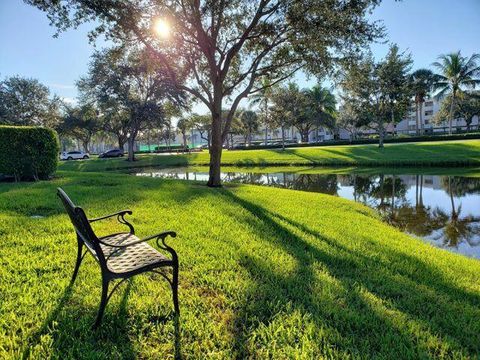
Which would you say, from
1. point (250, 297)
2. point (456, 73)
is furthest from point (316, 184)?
point (456, 73)

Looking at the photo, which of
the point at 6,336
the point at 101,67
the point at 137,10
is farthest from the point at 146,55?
the point at 101,67

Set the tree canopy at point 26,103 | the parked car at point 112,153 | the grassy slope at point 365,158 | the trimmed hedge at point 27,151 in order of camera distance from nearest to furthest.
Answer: the trimmed hedge at point 27,151, the grassy slope at point 365,158, the tree canopy at point 26,103, the parked car at point 112,153

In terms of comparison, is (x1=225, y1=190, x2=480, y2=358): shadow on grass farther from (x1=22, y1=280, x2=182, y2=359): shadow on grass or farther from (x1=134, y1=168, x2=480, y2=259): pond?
(x1=134, y1=168, x2=480, y2=259): pond

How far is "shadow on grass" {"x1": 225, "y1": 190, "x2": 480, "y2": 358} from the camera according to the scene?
279cm

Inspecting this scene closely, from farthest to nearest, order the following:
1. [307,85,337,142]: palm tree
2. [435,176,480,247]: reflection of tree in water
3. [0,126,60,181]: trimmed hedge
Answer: [307,85,337,142]: palm tree
[0,126,60,181]: trimmed hedge
[435,176,480,247]: reflection of tree in water

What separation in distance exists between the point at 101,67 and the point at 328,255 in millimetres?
31425

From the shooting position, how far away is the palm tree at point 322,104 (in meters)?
52.4

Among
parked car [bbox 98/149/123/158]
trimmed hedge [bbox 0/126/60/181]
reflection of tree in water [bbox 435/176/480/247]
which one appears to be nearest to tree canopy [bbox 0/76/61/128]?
parked car [bbox 98/149/123/158]

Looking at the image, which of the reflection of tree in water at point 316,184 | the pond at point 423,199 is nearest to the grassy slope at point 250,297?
the pond at point 423,199

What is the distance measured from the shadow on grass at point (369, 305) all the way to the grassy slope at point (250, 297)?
0.05ft

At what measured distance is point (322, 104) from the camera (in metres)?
53.2

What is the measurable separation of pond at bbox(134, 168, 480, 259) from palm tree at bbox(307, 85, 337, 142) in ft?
114

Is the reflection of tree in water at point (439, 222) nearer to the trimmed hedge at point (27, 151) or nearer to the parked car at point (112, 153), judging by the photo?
the trimmed hedge at point (27, 151)

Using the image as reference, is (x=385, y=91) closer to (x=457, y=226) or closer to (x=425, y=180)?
(x=425, y=180)
